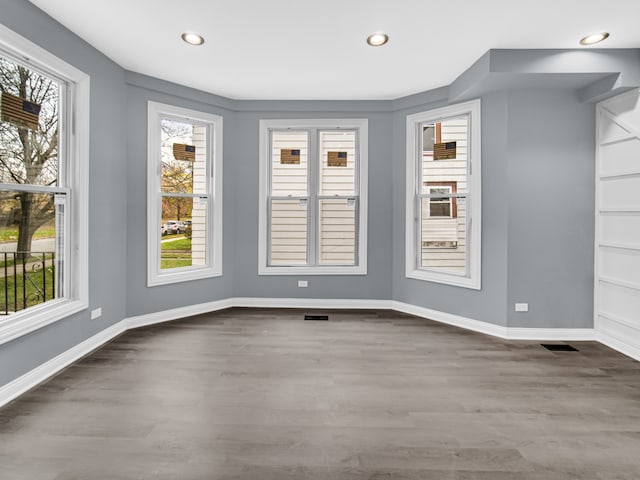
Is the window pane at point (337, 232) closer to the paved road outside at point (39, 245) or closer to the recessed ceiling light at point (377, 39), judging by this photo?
the recessed ceiling light at point (377, 39)

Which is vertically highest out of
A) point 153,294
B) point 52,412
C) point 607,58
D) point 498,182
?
point 607,58

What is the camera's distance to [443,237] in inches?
178

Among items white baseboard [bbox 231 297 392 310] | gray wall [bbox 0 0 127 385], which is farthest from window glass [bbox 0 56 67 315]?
white baseboard [bbox 231 297 392 310]

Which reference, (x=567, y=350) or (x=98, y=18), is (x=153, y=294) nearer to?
(x=98, y=18)

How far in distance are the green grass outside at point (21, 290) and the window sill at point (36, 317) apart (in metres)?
0.05

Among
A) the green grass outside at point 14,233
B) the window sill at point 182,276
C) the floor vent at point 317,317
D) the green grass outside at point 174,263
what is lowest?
the floor vent at point 317,317

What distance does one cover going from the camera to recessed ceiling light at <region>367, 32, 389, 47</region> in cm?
313

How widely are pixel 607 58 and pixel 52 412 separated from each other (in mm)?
5087

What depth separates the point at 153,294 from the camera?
13.9 ft

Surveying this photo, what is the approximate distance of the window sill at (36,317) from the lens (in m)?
2.50

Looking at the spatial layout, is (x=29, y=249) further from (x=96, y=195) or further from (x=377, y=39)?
(x=377, y=39)

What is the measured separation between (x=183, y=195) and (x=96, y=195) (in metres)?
1.09

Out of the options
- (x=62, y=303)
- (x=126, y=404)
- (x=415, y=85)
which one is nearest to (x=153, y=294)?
(x=62, y=303)

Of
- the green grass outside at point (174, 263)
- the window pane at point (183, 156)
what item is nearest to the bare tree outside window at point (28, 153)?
the window pane at point (183, 156)
